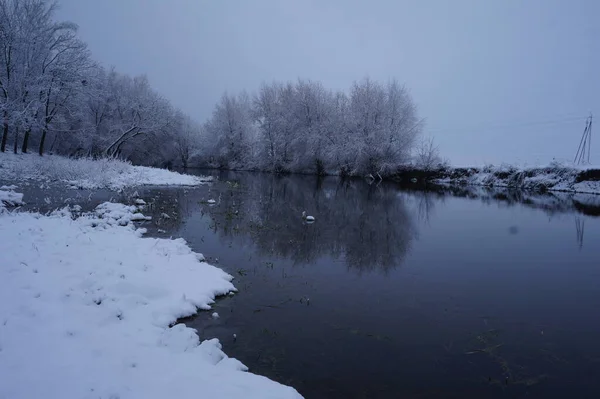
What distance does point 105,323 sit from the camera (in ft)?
15.6

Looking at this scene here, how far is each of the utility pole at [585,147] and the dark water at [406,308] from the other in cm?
2816

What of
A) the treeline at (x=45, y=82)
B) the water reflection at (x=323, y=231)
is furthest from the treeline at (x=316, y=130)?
the water reflection at (x=323, y=231)

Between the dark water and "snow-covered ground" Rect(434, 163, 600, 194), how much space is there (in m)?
23.9

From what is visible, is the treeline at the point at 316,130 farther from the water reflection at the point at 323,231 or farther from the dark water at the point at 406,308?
the dark water at the point at 406,308

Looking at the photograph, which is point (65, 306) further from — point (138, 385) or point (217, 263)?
point (217, 263)

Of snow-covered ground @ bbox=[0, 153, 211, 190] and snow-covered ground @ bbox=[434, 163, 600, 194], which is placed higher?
snow-covered ground @ bbox=[434, 163, 600, 194]

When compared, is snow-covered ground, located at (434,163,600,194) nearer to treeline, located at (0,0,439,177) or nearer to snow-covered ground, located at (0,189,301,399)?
treeline, located at (0,0,439,177)

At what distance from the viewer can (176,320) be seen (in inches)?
213

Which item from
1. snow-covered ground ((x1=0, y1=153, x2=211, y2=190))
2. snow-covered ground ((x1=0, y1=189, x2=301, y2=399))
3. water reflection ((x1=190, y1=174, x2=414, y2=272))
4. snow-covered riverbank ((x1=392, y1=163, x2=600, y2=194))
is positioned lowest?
snow-covered ground ((x1=0, y1=189, x2=301, y2=399))

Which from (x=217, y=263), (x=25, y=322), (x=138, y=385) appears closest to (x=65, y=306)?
(x=25, y=322)

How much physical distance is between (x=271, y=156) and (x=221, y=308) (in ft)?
180

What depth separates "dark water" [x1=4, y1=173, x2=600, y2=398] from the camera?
4406mm

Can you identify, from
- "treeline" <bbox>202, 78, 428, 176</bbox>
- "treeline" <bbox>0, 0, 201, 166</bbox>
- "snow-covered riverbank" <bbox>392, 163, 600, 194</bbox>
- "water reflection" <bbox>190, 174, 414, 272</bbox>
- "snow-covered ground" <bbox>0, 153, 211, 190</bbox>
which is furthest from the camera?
"treeline" <bbox>202, 78, 428, 176</bbox>

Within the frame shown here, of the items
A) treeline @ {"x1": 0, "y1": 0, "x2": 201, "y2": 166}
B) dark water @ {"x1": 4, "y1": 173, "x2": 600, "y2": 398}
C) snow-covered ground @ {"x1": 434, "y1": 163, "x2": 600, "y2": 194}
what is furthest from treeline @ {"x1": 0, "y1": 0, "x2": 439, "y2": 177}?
dark water @ {"x1": 4, "y1": 173, "x2": 600, "y2": 398}
